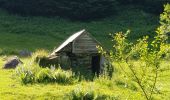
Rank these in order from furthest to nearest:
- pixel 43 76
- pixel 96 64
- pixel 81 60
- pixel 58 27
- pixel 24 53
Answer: pixel 58 27
pixel 24 53
pixel 96 64
pixel 81 60
pixel 43 76

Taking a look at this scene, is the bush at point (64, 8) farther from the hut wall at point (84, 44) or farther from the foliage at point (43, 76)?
the foliage at point (43, 76)

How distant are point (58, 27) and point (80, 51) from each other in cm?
3694

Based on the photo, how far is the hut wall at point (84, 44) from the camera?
3353cm

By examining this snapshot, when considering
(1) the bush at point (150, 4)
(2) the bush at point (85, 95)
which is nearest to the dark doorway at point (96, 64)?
(2) the bush at point (85, 95)

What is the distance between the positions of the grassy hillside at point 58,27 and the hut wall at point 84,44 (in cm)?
2328

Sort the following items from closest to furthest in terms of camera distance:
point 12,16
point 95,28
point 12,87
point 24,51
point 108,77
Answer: point 12,87 → point 108,77 → point 24,51 → point 95,28 → point 12,16

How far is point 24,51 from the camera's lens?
49688 millimetres

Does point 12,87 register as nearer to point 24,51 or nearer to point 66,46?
point 66,46

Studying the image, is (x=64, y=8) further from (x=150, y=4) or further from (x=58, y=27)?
(x=150, y=4)

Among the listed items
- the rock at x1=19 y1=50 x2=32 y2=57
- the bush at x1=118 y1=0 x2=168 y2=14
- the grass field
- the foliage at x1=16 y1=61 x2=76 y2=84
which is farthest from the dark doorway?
the bush at x1=118 y1=0 x2=168 y2=14

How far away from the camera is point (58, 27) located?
70.3 metres

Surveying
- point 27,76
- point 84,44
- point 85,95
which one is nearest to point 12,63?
point 84,44

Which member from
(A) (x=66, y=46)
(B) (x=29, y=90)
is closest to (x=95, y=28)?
(A) (x=66, y=46)

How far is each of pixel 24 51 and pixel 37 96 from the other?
2659 cm
